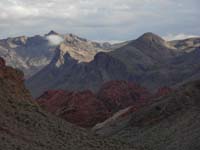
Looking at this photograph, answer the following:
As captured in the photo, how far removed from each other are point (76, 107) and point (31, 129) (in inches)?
2718

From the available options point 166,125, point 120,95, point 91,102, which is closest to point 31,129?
point 166,125

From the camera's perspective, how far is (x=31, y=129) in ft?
147

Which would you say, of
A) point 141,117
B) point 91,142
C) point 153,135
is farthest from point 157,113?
point 91,142

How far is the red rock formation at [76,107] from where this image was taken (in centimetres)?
10738

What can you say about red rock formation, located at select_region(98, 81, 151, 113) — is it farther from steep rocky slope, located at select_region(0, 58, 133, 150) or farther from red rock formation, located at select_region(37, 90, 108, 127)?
steep rocky slope, located at select_region(0, 58, 133, 150)

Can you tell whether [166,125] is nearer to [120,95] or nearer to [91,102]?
[91,102]

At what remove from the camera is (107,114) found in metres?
112

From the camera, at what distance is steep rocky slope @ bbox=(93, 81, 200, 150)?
59344 millimetres

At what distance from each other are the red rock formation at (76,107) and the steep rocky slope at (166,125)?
1525 centimetres

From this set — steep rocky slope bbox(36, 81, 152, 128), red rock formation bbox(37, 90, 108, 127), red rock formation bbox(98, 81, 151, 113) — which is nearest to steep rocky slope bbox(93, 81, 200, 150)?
red rock formation bbox(37, 90, 108, 127)

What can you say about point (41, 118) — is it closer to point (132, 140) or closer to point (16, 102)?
point (16, 102)

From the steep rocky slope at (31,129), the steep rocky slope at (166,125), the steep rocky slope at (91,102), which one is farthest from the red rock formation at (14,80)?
the steep rocky slope at (91,102)

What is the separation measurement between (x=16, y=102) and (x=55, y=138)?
7.31m

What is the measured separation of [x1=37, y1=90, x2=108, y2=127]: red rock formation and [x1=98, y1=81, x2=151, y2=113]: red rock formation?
3904 mm
